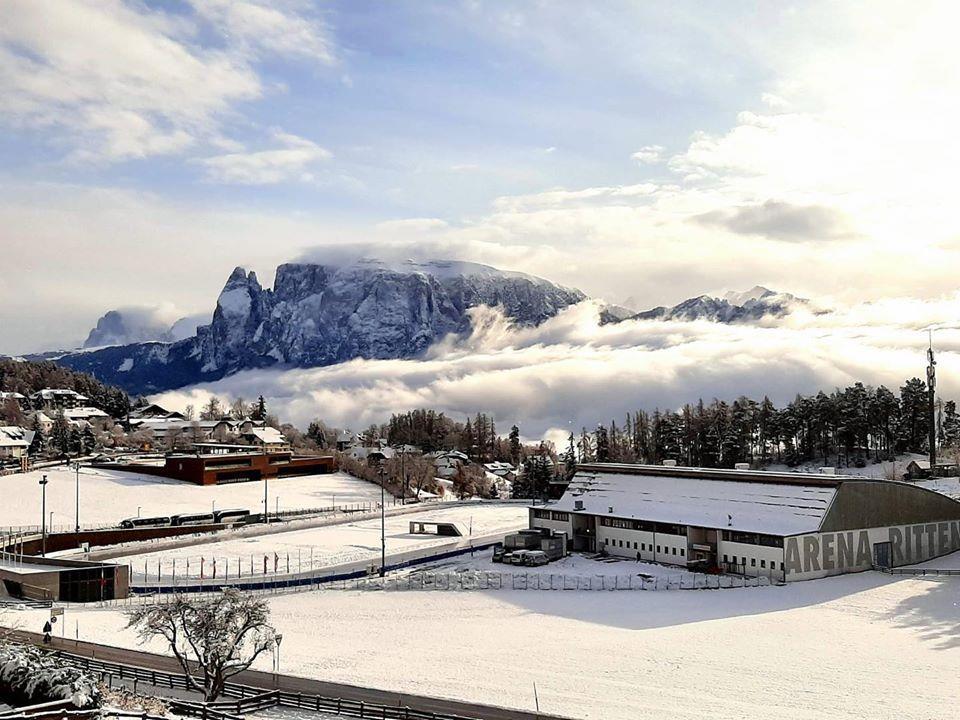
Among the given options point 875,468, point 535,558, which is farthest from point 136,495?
point 875,468

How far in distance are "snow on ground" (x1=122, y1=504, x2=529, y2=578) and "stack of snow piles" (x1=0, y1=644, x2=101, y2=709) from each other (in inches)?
1478

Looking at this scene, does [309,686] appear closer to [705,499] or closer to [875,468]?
[705,499]

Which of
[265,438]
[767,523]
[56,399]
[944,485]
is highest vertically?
[56,399]

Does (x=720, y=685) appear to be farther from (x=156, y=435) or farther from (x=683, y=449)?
(x=156, y=435)

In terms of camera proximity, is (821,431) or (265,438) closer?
(821,431)

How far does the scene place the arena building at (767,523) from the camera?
5628cm

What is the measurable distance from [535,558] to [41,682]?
40.9 meters

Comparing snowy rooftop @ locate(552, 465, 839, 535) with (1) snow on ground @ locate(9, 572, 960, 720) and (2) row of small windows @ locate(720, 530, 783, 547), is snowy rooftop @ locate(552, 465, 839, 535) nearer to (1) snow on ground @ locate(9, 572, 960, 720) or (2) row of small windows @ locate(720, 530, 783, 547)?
(2) row of small windows @ locate(720, 530, 783, 547)

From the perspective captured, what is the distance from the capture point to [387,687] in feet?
108

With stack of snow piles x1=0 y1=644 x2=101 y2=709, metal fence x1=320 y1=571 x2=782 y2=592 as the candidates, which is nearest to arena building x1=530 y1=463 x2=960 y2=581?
Answer: metal fence x1=320 y1=571 x2=782 y2=592

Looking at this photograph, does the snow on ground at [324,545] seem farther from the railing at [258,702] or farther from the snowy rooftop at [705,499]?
the railing at [258,702]

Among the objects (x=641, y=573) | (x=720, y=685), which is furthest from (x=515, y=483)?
(x=720, y=685)

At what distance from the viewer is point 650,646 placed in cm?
4000

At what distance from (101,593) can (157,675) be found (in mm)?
27734
